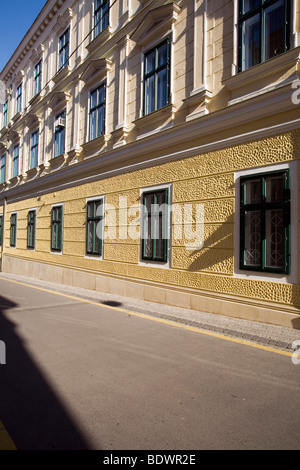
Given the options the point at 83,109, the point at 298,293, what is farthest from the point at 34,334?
the point at 83,109

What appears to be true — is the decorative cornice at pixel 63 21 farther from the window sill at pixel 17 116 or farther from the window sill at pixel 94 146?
the window sill at pixel 94 146

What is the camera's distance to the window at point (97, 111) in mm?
11016

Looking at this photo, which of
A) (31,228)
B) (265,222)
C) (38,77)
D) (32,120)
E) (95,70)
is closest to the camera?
(265,222)

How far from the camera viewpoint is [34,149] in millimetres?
16391

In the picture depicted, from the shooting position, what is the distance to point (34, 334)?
549 centimetres

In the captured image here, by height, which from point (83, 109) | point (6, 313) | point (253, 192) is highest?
point (83, 109)

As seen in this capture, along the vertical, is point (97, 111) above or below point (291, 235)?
above

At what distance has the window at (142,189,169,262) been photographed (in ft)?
26.9

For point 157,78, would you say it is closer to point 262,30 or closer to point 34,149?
point 262,30

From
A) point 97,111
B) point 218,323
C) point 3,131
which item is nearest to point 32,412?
point 218,323

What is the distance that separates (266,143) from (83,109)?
8123 mm

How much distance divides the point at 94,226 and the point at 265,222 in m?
6.30

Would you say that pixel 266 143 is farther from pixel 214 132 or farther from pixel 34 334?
pixel 34 334

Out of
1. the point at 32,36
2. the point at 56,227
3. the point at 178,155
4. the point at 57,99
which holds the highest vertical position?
the point at 32,36
